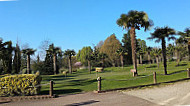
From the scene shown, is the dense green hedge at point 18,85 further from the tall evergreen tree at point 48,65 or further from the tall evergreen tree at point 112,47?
the tall evergreen tree at point 112,47

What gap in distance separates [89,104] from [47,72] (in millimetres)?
49033

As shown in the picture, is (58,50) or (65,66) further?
(65,66)

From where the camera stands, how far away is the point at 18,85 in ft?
32.6

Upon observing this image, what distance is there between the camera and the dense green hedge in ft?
32.5

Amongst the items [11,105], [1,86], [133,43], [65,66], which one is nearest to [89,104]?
[11,105]

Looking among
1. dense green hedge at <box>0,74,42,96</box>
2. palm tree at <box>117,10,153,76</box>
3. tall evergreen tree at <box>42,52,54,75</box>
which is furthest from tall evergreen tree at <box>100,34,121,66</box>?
dense green hedge at <box>0,74,42,96</box>

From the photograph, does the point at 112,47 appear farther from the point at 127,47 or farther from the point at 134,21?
the point at 134,21

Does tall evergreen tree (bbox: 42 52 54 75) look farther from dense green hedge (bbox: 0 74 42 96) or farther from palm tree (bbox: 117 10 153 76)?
dense green hedge (bbox: 0 74 42 96)

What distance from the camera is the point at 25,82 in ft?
32.8

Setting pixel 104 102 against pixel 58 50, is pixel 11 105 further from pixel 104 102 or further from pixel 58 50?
pixel 58 50

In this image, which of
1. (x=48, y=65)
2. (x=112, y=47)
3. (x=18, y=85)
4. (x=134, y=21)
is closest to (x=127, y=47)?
(x=112, y=47)

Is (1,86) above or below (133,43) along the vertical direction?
below

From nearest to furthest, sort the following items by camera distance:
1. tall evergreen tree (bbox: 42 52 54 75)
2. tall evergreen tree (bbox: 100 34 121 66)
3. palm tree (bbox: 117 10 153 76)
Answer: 1. palm tree (bbox: 117 10 153 76)
2. tall evergreen tree (bbox: 42 52 54 75)
3. tall evergreen tree (bbox: 100 34 121 66)

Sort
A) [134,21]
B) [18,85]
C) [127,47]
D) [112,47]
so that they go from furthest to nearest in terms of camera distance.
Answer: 1. [127,47]
2. [112,47]
3. [134,21]
4. [18,85]
